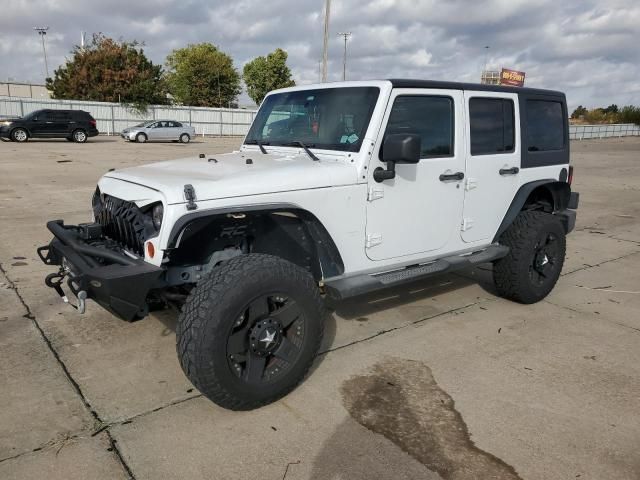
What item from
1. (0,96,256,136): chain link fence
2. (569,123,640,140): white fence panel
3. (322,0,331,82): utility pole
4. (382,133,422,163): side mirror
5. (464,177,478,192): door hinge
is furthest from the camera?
(569,123,640,140): white fence panel

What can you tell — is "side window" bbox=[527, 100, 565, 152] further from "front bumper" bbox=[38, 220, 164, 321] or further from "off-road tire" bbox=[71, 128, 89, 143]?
"off-road tire" bbox=[71, 128, 89, 143]

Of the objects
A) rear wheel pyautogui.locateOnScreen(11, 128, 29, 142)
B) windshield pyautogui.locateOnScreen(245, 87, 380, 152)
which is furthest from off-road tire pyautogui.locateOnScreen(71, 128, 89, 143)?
windshield pyautogui.locateOnScreen(245, 87, 380, 152)

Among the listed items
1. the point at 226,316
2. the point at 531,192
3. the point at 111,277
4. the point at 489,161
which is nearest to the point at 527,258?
the point at 531,192

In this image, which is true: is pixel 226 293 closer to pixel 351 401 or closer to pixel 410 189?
pixel 351 401

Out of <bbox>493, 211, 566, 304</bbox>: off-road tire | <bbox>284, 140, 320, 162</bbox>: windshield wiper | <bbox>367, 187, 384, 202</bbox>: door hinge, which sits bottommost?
<bbox>493, 211, 566, 304</bbox>: off-road tire

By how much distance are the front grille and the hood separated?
0.55 ft

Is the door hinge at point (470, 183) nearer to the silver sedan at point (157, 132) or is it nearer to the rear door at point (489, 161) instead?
the rear door at point (489, 161)

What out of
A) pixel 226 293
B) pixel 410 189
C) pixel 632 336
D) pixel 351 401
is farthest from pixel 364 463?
pixel 632 336

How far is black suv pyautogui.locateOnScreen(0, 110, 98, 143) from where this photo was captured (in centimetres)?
2381

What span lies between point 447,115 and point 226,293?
2274mm

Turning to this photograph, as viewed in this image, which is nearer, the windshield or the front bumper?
the front bumper

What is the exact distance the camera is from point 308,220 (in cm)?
317

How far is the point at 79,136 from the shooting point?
2569 cm

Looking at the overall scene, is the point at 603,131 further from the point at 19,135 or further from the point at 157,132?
the point at 19,135
